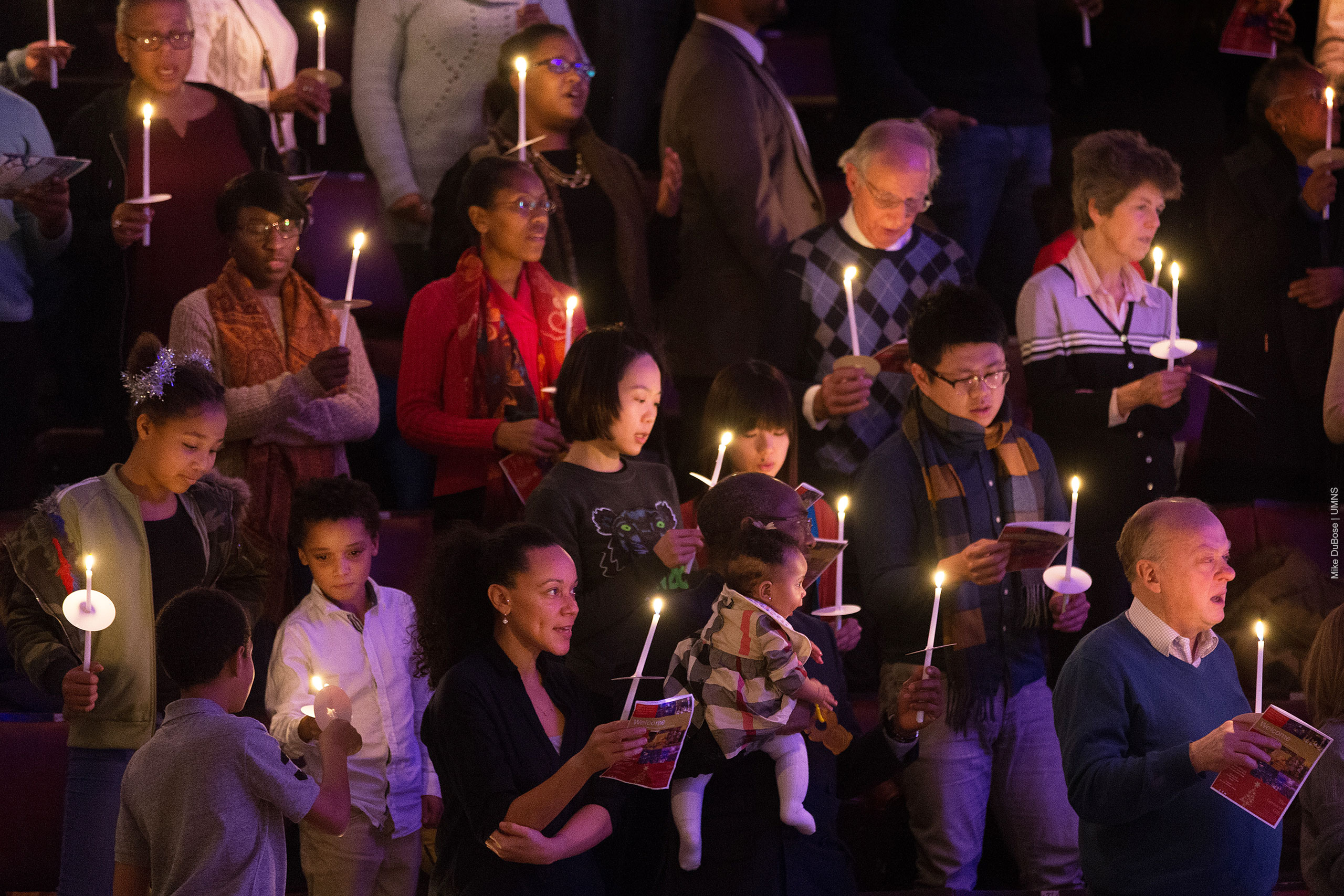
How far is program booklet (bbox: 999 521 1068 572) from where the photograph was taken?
9.78 feet

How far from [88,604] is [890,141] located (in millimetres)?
2319

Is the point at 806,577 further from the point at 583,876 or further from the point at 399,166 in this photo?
the point at 399,166

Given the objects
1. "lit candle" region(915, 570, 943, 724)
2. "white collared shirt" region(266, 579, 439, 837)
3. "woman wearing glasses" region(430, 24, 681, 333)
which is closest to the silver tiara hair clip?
"white collared shirt" region(266, 579, 439, 837)

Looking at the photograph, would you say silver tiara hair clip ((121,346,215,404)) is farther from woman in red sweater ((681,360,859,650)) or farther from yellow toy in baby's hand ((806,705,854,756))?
yellow toy in baby's hand ((806,705,854,756))

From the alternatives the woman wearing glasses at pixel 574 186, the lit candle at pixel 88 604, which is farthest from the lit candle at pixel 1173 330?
the lit candle at pixel 88 604

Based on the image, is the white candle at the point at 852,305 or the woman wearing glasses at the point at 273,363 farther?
the woman wearing glasses at the point at 273,363

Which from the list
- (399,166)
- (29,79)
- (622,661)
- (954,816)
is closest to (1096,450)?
(954,816)

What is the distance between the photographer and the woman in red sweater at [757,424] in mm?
3545

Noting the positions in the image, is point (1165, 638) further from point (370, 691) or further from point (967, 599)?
point (370, 691)

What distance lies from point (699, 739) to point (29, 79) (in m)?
3.17

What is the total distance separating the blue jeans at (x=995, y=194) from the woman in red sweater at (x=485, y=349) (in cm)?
168

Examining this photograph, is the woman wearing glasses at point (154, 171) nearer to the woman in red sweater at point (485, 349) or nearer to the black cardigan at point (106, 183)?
the black cardigan at point (106, 183)

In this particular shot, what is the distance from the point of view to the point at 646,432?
3.31 m

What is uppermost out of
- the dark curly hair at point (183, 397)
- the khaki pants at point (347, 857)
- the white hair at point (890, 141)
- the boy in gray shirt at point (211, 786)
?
the white hair at point (890, 141)
